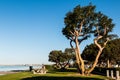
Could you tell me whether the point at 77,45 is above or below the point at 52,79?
above

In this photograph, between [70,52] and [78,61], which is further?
[70,52]

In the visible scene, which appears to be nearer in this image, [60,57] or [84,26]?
[84,26]

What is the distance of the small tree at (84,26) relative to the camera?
52969 mm

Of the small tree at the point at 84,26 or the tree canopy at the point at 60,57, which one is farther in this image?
the tree canopy at the point at 60,57

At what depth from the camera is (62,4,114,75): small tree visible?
5297 cm

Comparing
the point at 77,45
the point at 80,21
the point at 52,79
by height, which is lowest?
the point at 52,79

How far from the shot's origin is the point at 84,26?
183 feet

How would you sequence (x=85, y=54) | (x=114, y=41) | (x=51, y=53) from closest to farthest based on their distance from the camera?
1. (x=114, y=41)
2. (x=85, y=54)
3. (x=51, y=53)

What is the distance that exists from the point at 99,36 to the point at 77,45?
4814 millimetres

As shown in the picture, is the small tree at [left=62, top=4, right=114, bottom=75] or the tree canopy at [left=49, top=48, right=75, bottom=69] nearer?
the small tree at [left=62, top=4, right=114, bottom=75]

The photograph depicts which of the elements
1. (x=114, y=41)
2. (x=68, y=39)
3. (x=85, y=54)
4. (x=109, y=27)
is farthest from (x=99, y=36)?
(x=85, y=54)

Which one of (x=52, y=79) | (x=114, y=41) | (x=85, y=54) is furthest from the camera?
(x=85, y=54)

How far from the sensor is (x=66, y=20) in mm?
53719

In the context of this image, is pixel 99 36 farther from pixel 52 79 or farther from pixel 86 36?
pixel 52 79
